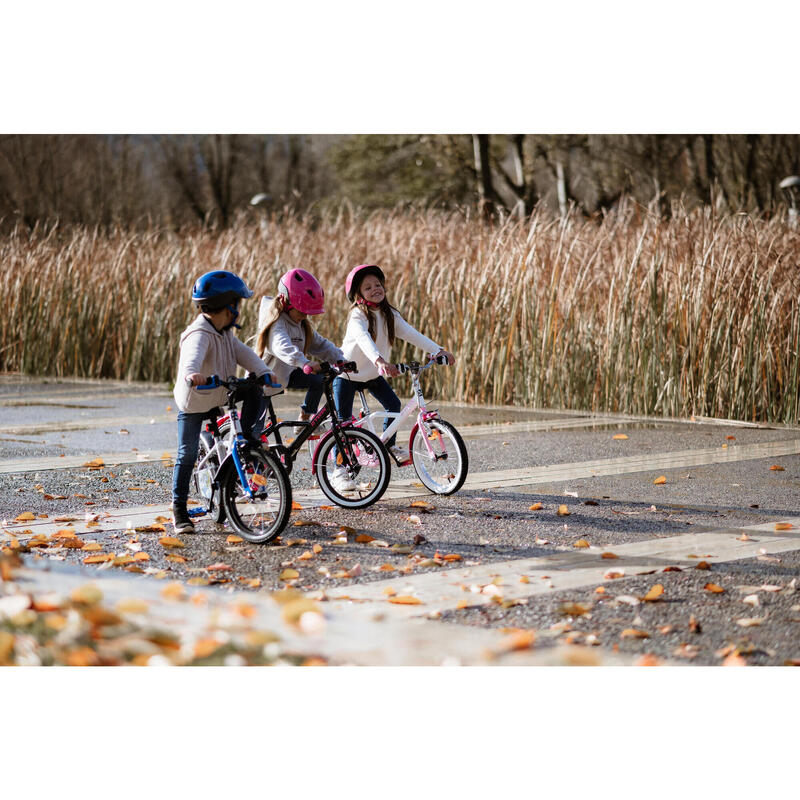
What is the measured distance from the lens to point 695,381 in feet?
35.9

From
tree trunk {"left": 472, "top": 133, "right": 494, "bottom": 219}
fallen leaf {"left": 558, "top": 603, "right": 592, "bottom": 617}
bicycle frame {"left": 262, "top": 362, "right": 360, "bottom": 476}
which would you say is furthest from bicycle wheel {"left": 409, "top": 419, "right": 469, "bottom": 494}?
tree trunk {"left": 472, "top": 133, "right": 494, "bottom": 219}

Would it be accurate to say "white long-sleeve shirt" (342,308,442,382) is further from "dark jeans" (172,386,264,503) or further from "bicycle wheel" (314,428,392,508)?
"dark jeans" (172,386,264,503)

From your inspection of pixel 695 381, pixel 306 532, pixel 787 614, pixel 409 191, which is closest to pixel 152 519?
pixel 306 532

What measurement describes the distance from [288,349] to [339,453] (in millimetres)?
632

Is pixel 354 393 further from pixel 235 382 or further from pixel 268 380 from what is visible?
pixel 235 382

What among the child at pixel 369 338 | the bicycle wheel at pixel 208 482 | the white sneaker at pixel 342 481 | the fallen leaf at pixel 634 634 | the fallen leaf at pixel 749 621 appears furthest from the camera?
the child at pixel 369 338

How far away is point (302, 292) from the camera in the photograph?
6633mm

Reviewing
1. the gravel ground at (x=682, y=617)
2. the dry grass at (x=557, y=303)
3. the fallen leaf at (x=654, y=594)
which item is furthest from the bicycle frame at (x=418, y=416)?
the dry grass at (x=557, y=303)

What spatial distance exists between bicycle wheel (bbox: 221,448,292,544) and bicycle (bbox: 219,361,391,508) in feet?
1.72

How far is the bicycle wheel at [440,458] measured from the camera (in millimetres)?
6922

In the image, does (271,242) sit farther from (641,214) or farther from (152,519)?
(152,519)

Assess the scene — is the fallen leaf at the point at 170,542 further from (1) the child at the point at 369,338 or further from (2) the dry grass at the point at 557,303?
(2) the dry grass at the point at 557,303

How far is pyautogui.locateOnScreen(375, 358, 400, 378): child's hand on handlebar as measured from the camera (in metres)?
6.56

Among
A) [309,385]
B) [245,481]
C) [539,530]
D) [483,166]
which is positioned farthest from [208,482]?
[483,166]
